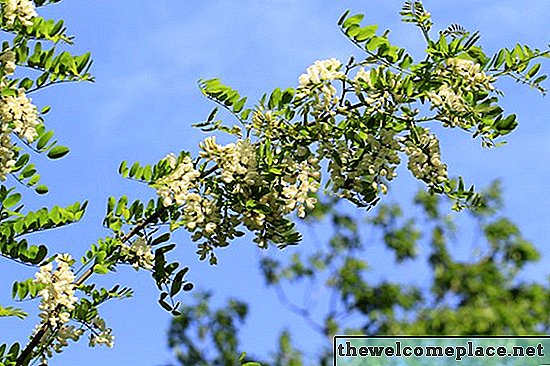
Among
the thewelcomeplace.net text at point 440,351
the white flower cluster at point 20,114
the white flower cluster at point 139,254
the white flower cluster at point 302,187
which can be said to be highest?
the thewelcomeplace.net text at point 440,351

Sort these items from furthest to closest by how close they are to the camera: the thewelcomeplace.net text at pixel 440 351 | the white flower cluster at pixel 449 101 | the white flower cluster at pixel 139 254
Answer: the thewelcomeplace.net text at pixel 440 351 → the white flower cluster at pixel 139 254 → the white flower cluster at pixel 449 101

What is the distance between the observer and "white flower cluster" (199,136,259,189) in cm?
172

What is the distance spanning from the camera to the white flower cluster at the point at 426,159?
1.71m

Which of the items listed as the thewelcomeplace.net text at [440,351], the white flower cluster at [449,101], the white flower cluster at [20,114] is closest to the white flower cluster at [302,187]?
the white flower cluster at [449,101]

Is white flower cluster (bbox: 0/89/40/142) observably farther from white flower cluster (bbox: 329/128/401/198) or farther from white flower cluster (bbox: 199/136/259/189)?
white flower cluster (bbox: 329/128/401/198)

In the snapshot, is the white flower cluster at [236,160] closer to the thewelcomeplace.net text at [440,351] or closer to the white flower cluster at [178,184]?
the white flower cluster at [178,184]

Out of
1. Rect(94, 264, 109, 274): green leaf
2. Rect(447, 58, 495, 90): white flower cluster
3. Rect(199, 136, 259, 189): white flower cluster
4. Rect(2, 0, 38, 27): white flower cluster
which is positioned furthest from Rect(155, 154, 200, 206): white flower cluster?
Rect(447, 58, 495, 90): white flower cluster

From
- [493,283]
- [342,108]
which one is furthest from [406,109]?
[493,283]

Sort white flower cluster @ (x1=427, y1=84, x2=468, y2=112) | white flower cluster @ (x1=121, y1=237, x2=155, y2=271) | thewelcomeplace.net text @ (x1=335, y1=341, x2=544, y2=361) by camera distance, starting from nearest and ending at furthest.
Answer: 1. white flower cluster @ (x1=427, y1=84, x2=468, y2=112)
2. white flower cluster @ (x1=121, y1=237, x2=155, y2=271)
3. thewelcomeplace.net text @ (x1=335, y1=341, x2=544, y2=361)

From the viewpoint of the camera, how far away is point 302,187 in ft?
5.56

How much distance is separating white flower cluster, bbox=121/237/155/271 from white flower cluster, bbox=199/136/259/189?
22 centimetres

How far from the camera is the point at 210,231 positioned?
5.74 ft

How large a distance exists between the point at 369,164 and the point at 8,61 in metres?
0.72

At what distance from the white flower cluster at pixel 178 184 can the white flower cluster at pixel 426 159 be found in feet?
1.38
